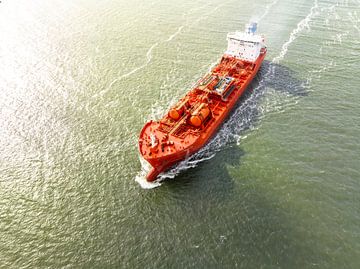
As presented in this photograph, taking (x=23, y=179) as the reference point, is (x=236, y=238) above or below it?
below

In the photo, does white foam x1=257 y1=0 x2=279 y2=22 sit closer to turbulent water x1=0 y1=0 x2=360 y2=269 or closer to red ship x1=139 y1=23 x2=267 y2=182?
turbulent water x1=0 y1=0 x2=360 y2=269

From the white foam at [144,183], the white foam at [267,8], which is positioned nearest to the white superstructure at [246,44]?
the white foam at [267,8]

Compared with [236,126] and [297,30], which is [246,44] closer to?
[236,126]

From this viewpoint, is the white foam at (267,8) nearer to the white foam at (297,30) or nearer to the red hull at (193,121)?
the white foam at (297,30)

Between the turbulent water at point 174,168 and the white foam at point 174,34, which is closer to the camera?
the turbulent water at point 174,168

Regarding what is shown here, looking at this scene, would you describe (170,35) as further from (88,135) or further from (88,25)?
(88,135)

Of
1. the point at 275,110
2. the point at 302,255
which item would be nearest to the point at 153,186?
the point at 302,255

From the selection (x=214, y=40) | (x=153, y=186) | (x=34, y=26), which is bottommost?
(x=153, y=186)
